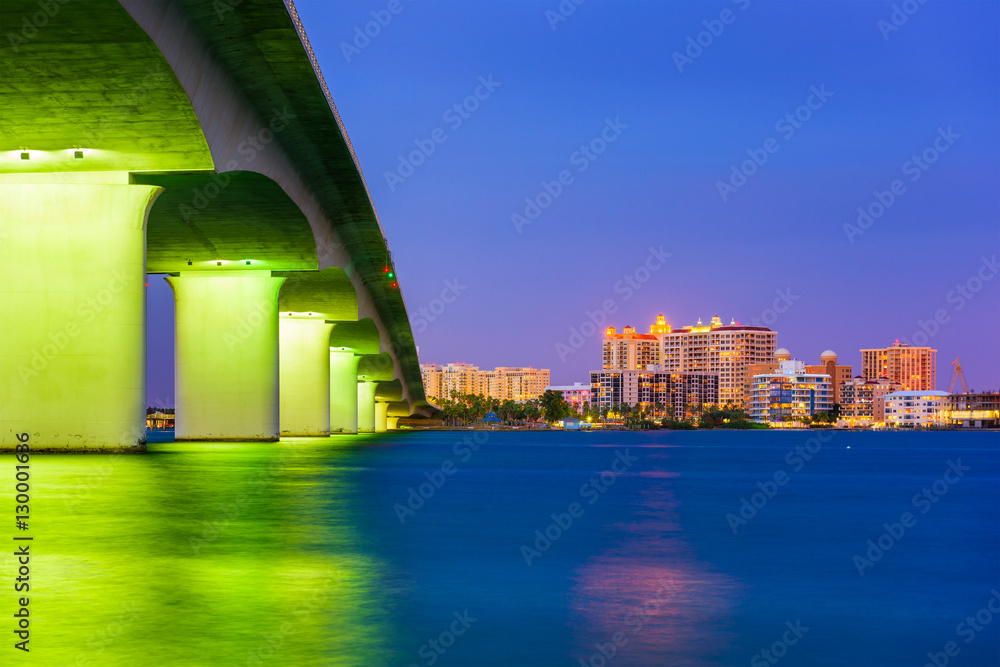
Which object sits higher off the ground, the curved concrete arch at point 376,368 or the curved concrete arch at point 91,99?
the curved concrete arch at point 91,99

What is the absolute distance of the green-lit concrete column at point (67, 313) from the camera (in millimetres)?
30109

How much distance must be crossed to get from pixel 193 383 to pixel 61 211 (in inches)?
758

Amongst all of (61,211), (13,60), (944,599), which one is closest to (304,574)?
(944,599)

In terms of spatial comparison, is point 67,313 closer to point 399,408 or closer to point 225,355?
point 225,355

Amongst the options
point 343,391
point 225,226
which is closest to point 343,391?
point 343,391

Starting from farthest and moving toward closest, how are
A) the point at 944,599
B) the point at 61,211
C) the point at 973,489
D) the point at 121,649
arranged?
the point at 61,211, the point at 973,489, the point at 944,599, the point at 121,649

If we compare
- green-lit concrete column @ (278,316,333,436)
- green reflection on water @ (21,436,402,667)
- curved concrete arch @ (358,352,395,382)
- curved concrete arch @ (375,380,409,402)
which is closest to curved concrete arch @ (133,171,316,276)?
green reflection on water @ (21,436,402,667)

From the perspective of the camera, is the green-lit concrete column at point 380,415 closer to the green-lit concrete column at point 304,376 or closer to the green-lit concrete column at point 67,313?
the green-lit concrete column at point 304,376

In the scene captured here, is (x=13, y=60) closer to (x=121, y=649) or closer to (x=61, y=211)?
(x=61, y=211)

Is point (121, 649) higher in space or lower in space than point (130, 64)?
lower

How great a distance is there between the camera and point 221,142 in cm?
3078

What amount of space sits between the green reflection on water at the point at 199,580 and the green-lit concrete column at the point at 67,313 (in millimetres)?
11909

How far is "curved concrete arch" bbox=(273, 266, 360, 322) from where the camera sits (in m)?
56.9

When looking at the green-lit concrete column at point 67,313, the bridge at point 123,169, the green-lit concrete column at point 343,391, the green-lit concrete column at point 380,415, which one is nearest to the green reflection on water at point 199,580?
the bridge at point 123,169
